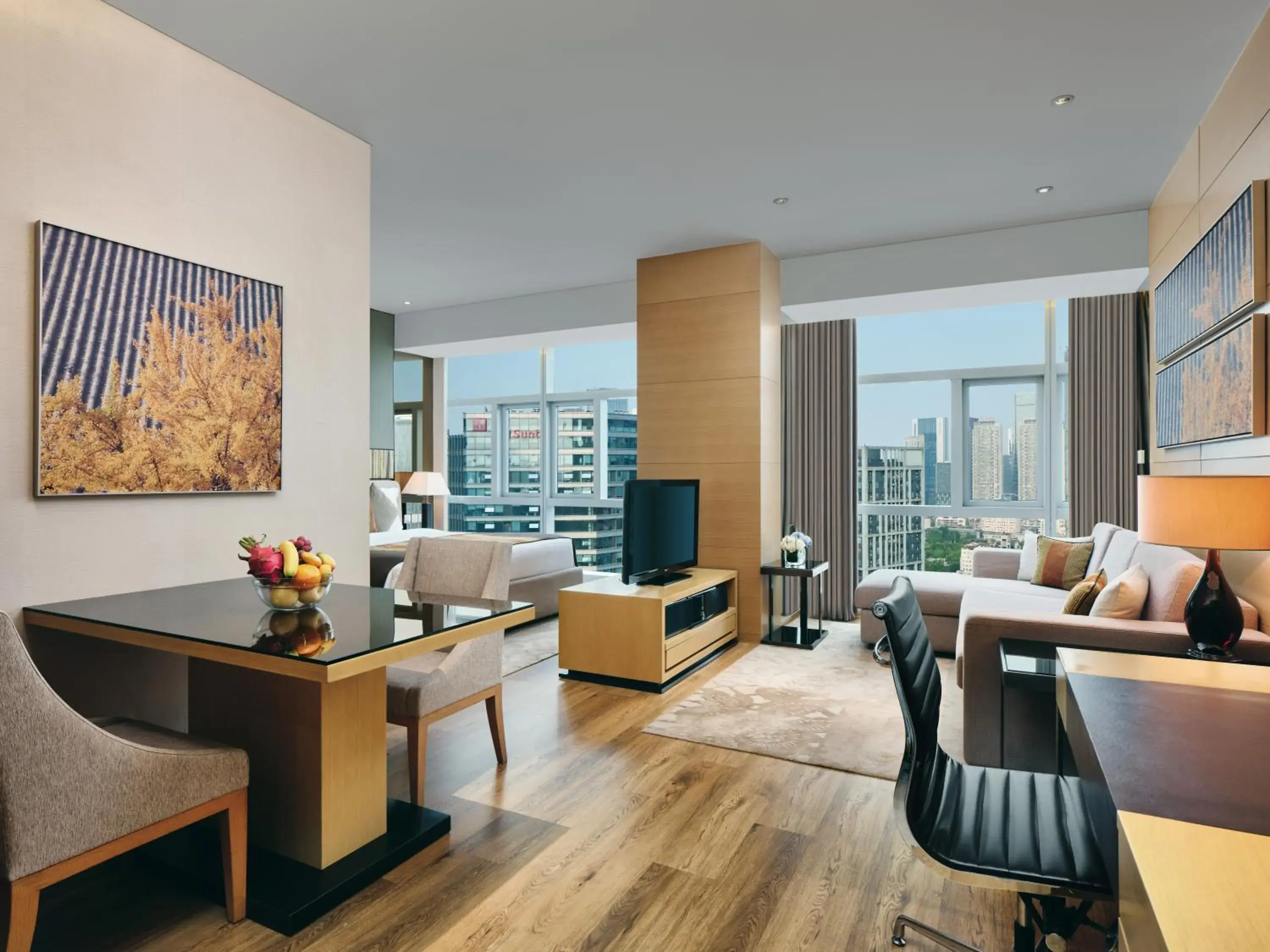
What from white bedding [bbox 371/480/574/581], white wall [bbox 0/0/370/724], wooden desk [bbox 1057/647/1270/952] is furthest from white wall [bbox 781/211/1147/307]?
wooden desk [bbox 1057/647/1270/952]

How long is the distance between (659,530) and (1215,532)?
9.30 feet

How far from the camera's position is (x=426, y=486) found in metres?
7.18

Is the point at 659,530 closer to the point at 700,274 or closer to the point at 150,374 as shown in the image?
the point at 700,274

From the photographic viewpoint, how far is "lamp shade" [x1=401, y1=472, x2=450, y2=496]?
23.5ft

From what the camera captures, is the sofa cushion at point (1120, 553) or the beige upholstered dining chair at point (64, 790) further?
the sofa cushion at point (1120, 553)

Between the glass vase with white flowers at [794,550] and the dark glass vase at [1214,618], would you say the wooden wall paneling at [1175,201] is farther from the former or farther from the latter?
the glass vase with white flowers at [794,550]

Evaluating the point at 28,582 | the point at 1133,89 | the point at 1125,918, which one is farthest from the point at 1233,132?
the point at 28,582

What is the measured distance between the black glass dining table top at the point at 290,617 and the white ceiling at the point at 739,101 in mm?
1957

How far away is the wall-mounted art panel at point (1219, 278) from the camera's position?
2568mm

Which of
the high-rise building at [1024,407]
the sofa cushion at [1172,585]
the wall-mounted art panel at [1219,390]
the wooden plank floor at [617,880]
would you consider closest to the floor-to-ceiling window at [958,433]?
the high-rise building at [1024,407]

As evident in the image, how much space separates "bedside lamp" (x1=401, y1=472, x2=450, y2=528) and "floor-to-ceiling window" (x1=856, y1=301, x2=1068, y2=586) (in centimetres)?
386

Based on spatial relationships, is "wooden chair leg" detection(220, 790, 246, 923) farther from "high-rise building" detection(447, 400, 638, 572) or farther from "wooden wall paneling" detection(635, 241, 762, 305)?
"high-rise building" detection(447, 400, 638, 572)

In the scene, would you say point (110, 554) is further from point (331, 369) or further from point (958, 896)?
point (958, 896)

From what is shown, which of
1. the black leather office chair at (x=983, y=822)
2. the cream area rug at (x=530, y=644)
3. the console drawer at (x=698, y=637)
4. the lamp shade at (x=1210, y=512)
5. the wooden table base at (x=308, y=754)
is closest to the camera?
the black leather office chair at (x=983, y=822)
